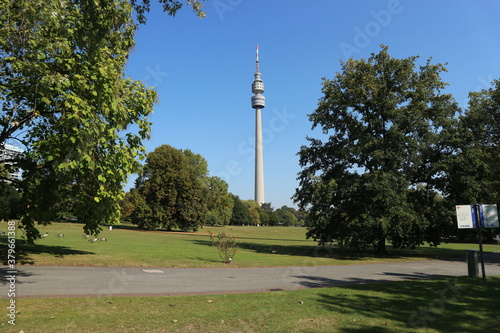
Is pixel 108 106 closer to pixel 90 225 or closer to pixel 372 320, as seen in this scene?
pixel 90 225

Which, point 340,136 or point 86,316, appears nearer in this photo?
point 86,316

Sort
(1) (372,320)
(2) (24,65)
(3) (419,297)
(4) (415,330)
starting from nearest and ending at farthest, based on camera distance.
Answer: (4) (415,330)
(1) (372,320)
(2) (24,65)
(3) (419,297)

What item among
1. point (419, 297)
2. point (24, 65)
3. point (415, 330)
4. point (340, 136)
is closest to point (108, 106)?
point (24, 65)

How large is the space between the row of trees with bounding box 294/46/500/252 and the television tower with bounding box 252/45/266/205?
15504cm

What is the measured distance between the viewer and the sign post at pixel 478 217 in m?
13.2

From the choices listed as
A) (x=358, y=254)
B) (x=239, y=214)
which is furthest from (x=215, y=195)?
(x=239, y=214)

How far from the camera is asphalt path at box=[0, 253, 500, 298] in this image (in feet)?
30.7

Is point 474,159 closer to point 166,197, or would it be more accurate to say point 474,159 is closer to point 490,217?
point 490,217

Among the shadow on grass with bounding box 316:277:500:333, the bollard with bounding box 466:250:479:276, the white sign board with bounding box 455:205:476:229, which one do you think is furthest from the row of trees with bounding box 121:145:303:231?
the shadow on grass with bounding box 316:277:500:333

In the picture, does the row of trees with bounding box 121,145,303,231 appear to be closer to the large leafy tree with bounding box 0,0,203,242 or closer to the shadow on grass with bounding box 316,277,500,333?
the large leafy tree with bounding box 0,0,203,242

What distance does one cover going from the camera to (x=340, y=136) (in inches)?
1118

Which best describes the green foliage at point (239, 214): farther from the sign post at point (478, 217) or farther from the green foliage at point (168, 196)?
the sign post at point (478, 217)

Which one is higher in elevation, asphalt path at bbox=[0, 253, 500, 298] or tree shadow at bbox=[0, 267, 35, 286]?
tree shadow at bbox=[0, 267, 35, 286]

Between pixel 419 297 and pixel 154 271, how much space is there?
9.84 meters
